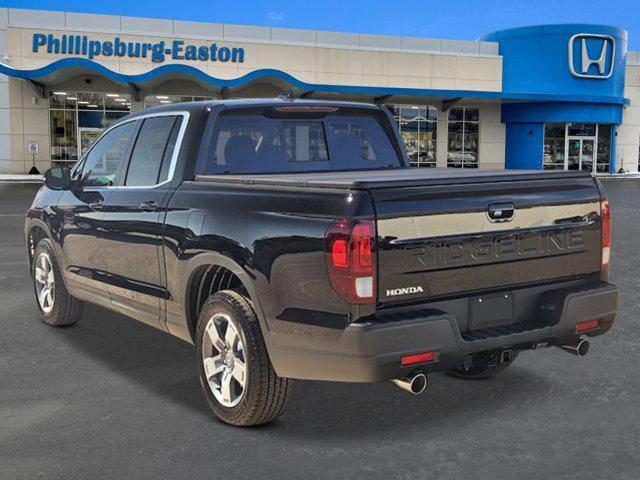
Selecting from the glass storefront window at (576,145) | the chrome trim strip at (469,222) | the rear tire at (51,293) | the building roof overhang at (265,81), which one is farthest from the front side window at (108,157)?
the glass storefront window at (576,145)

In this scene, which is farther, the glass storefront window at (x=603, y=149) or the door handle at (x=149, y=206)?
the glass storefront window at (x=603, y=149)

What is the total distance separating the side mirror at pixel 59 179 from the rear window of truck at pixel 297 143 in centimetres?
188

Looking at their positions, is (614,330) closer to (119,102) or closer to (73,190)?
(73,190)

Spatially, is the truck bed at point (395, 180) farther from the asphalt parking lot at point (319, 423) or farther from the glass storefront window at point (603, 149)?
the glass storefront window at point (603, 149)

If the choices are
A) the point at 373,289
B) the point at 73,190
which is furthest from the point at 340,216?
the point at 73,190

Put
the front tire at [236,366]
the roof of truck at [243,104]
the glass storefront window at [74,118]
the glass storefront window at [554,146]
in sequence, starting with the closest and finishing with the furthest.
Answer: the front tire at [236,366], the roof of truck at [243,104], the glass storefront window at [74,118], the glass storefront window at [554,146]

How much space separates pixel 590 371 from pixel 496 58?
42353mm

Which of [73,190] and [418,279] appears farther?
[73,190]

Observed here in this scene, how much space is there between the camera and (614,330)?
649cm

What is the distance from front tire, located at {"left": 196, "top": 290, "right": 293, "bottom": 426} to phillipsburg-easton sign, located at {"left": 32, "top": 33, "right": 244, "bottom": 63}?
3545 cm

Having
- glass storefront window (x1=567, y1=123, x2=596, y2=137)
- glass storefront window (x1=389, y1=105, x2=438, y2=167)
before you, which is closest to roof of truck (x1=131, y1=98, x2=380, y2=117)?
glass storefront window (x1=389, y1=105, x2=438, y2=167)

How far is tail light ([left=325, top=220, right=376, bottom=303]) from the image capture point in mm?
3465

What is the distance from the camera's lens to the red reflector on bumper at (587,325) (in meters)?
4.27

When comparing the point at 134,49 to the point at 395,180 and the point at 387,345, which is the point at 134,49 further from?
the point at 387,345
